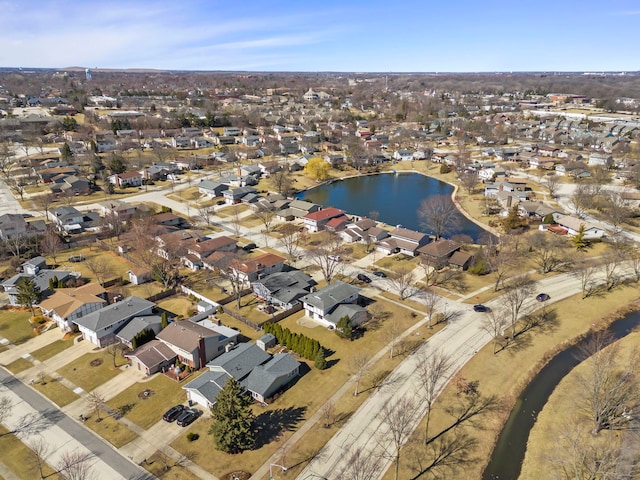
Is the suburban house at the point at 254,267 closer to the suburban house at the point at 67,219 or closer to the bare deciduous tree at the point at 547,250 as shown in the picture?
the suburban house at the point at 67,219

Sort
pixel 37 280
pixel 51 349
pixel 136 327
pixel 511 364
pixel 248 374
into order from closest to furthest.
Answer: pixel 248 374 < pixel 511 364 < pixel 51 349 < pixel 136 327 < pixel 37 280

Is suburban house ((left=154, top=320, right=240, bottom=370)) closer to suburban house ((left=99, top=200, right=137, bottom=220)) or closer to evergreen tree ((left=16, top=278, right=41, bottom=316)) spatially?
evergreen tree ((left=16, top=278, right=41, bottom=316))

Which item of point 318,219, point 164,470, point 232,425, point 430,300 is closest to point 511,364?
point 430,300

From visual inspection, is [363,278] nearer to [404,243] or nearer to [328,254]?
[328,254]

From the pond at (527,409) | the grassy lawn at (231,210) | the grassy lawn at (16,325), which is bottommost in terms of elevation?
the pond at (527,409)

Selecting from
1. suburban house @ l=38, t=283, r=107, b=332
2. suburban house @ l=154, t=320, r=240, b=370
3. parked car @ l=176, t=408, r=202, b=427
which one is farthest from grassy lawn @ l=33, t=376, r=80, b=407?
parked car @ l=176, t=408, r=202, b=427

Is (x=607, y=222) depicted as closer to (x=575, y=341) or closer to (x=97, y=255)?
(x=575, y=341)

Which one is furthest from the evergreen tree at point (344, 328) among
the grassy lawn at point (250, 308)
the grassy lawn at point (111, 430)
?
the grassy lawn at point (111, 430)
